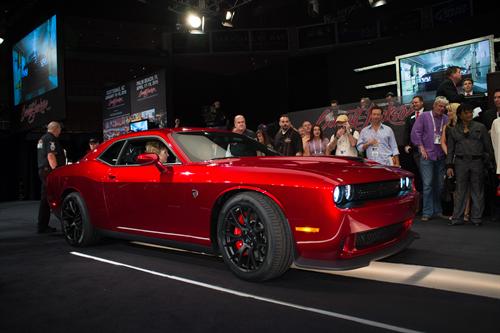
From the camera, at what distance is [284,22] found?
19000 mm

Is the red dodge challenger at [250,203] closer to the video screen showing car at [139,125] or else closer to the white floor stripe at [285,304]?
the white floor stripe at [285,304]

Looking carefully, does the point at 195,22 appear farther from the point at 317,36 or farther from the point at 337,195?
the point at 337,195

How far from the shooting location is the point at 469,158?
553 centimetres

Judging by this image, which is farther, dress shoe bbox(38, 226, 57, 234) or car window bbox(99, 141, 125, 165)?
dress shoe bbox(38, 226, 57, 234)

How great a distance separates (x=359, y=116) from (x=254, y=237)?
5970 millimetres

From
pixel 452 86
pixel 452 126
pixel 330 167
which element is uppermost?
pixel 452 86

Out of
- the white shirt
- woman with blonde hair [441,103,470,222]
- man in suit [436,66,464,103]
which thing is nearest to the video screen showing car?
the white shirt

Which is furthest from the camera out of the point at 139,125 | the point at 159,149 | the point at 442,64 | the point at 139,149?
the point at 139,125

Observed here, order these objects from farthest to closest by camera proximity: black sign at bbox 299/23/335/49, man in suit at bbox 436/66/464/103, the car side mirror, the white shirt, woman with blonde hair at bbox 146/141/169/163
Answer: black sign at bbox 299/23/335/49 → the white shirt → man in suit at bbox 436/66/464/103 → woman with blonde hair at bbox 146/141/169/163 → the car side mirror

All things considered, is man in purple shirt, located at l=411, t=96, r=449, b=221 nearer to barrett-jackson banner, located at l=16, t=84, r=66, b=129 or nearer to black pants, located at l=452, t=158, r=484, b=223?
black pants, located at l=452, t=158, r=484, b=223

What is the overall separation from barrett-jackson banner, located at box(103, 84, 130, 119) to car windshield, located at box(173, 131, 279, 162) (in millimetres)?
13085

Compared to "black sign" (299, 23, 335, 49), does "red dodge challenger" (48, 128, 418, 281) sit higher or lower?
lower

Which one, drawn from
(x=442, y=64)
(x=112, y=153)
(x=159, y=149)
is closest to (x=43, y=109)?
(x=112, y=153)

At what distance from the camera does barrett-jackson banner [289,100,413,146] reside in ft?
25.6
